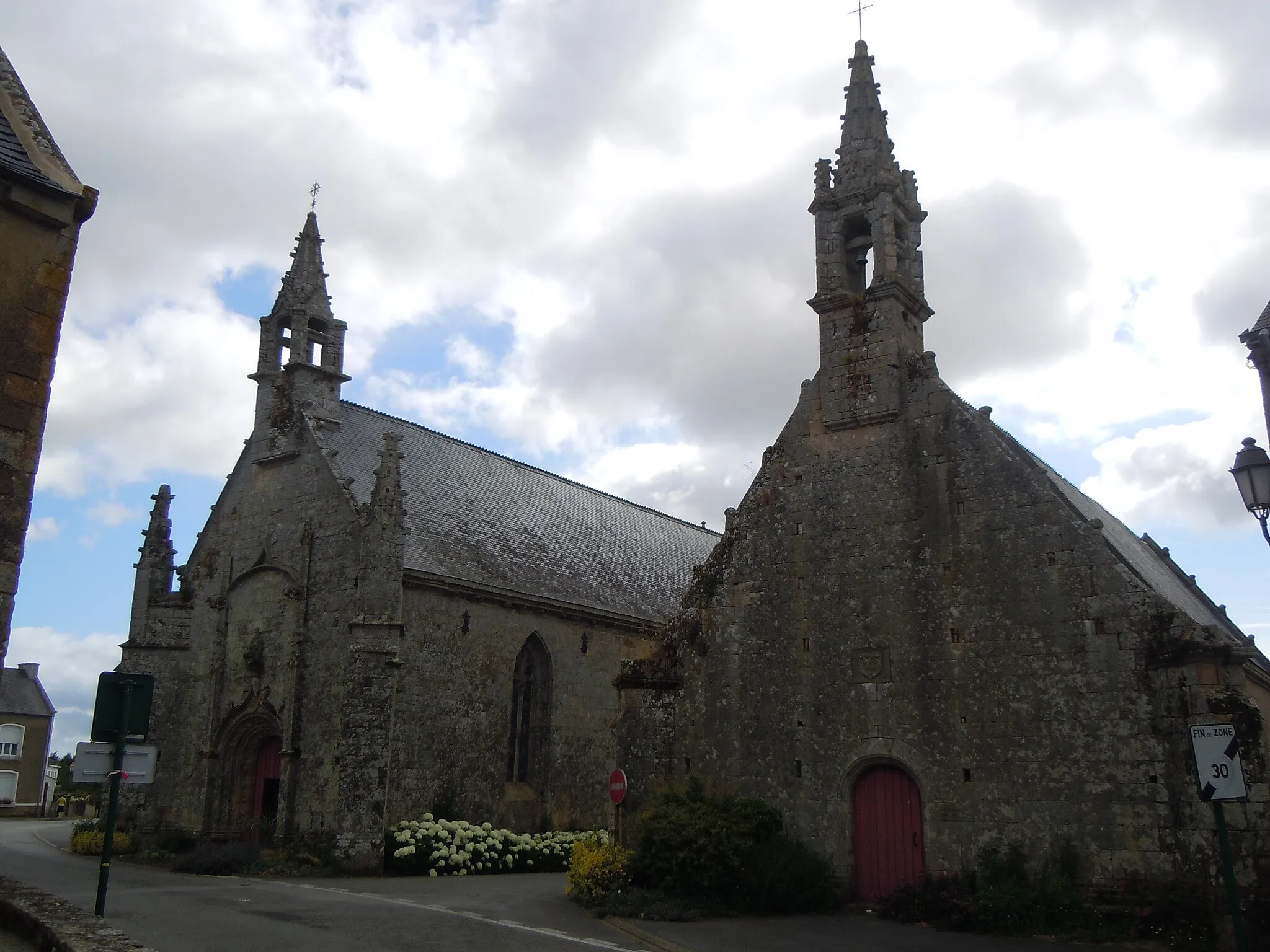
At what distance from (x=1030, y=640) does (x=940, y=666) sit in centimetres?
131

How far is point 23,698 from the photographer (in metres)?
52.3

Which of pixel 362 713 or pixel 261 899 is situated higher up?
pixel 362 713

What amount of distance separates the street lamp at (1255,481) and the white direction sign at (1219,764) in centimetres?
220

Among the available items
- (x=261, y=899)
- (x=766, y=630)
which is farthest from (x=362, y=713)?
(x=766, y=630)

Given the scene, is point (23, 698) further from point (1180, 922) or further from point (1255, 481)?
point (1255, 481)

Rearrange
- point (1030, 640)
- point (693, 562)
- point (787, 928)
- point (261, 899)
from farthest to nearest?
point (693, 562)
point (261, 899)
point (1030, 640)
point (787, 928)

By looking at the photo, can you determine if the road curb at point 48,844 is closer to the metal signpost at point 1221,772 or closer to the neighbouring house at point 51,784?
the neighbouring house at point 51,784

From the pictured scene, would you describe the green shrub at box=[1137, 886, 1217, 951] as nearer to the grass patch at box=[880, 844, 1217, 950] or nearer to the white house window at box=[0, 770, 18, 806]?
the grass patch at box=[880, 844, 1217, 950]

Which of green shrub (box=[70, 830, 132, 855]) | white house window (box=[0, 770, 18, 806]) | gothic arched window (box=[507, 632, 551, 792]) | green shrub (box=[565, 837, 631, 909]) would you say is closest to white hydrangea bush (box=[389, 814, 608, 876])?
gothic arched window (box=[507, 632, 551, 792])

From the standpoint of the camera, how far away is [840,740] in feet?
49.8

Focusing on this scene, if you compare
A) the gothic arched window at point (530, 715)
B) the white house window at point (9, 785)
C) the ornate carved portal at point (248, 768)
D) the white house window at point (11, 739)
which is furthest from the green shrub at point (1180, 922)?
the white house window at point (11, 739)

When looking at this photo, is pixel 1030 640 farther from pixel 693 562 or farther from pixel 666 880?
pixel 693 562

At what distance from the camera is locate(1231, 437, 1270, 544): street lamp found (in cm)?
922

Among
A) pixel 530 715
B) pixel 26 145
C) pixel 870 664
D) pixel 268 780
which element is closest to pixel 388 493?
pixel 530 715
